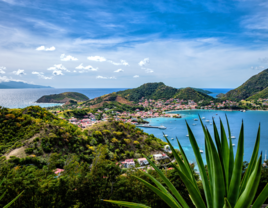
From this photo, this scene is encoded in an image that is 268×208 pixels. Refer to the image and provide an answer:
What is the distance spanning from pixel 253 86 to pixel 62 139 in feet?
293

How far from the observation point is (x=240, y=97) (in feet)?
245

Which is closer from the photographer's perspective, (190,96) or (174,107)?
(174,107)

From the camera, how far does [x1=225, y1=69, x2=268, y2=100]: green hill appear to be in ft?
244

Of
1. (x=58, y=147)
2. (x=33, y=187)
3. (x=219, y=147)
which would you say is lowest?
(x=58, y=147)

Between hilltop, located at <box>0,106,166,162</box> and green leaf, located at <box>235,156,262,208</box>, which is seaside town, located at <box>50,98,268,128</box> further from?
green leaf, located at <box>235,156,262,208</box>

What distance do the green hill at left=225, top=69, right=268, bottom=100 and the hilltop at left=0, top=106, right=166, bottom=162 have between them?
70.8 meters

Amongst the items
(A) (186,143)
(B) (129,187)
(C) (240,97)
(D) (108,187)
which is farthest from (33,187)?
(C) (240,97)

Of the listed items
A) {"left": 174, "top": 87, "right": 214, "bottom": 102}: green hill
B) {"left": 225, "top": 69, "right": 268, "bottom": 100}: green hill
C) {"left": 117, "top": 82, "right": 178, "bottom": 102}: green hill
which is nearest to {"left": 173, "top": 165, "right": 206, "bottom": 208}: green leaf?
{"left": 174, "top": 87, "right": 214, "bottom": 102}: green hill

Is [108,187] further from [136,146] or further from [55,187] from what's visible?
[136,146]

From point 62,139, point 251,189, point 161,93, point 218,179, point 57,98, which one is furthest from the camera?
point 57,98

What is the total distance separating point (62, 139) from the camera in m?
16.6

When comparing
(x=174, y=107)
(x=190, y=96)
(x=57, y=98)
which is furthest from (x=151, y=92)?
(x=57, y=98)

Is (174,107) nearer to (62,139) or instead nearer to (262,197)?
(62,139)

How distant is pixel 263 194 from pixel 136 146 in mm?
20006
